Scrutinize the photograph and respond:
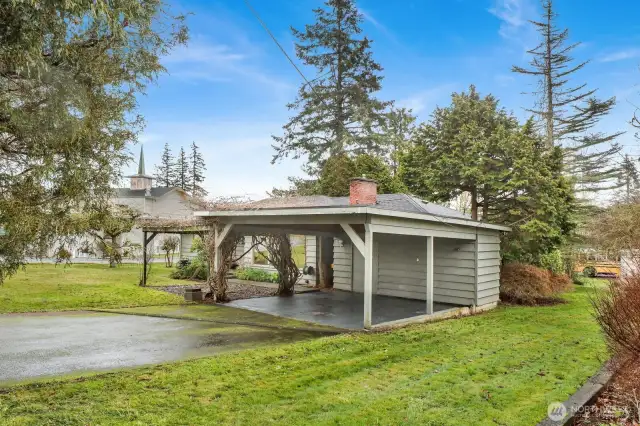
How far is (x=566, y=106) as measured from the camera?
2383 centimetres

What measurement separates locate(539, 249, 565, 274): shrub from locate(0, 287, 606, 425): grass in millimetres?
8985

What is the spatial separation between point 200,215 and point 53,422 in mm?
7883

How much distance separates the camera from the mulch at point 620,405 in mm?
3469

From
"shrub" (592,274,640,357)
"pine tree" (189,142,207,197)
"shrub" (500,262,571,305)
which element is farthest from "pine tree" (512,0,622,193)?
"pine tree" (189,142,207,197)

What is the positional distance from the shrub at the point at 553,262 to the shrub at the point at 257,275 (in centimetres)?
997

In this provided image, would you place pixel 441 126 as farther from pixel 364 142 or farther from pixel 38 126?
pixel 38 126

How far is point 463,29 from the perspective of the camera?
13.8 metres

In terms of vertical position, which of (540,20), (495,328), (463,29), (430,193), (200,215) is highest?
(540,20)

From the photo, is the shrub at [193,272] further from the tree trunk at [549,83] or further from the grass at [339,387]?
the tree trunk at [549,83]

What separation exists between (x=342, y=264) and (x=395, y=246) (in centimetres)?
240

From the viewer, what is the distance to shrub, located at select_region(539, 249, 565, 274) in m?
15.6

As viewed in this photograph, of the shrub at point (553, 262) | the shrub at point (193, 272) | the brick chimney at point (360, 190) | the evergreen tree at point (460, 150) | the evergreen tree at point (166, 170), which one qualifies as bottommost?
the shrub at point (193, 272)

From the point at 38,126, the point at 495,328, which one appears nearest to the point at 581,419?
the point at 495,328

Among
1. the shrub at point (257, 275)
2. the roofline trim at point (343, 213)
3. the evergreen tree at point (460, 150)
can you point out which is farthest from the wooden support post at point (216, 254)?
the evergreen tree at point (460, 150)
